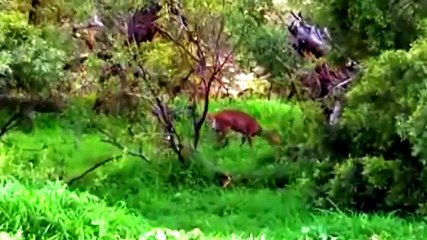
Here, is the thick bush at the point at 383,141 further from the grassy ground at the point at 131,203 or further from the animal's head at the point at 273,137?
the animal's head at the point at 273,137

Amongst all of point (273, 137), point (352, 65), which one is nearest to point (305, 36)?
point (273, 137)

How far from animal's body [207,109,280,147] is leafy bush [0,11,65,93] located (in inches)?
93.0

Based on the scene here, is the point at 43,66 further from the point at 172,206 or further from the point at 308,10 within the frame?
the point at 308,10

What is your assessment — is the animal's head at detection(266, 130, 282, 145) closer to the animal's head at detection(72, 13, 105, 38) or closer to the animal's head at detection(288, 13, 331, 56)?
the animal's head at detection(288, 13, 331, 56)

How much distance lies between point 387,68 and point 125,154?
11.1ft

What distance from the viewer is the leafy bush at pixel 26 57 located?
8320mm

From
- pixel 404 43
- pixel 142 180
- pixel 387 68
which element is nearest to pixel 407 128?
pixel 387 68

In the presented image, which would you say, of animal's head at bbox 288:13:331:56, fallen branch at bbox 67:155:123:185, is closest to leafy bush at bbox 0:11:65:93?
fallen branch at bbox 67:155:123:185

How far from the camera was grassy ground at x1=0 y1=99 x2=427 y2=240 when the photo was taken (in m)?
5.86

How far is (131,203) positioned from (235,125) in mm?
2017

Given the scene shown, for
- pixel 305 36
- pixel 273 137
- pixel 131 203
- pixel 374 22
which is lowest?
pixel 131 203

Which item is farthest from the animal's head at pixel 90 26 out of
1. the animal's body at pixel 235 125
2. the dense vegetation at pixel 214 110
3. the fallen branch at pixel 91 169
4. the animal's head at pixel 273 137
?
the animal's head at pixel 273 137

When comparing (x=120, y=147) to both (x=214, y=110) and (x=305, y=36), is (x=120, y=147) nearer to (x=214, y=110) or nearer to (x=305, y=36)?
(x=214, y=110)

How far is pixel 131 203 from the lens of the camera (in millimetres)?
8961
